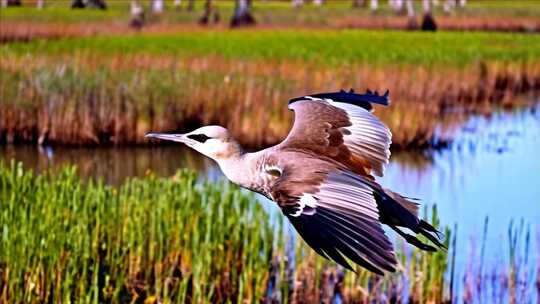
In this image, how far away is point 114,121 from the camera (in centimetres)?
1491

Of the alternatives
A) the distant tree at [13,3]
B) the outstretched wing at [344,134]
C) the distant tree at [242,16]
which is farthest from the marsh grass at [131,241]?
the distant tree at [13,3]

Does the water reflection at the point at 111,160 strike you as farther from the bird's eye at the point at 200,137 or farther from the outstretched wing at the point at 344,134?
the bird's eye at the point at 200,137

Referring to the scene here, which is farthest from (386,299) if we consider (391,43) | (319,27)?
(319,27)

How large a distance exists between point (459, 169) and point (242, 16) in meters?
27.6

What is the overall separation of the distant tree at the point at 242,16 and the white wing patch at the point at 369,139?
1354 inches

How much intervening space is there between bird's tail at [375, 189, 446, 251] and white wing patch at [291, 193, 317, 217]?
447 mm

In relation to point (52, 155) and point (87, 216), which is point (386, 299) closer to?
point (87, 216)

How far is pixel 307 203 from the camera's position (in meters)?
4.18

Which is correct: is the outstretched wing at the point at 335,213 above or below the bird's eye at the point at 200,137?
below

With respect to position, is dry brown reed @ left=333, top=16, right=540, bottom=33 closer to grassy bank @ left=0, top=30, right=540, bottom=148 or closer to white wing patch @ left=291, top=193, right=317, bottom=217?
grassy bank @ left=0, top=30, right=540, bottom=148

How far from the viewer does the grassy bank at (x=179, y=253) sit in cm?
732

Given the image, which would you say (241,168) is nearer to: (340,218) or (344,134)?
(340,218)

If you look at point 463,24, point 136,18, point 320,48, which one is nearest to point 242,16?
point 136,18

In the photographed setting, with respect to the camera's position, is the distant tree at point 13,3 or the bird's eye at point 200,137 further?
the distant tree at point 13,3
